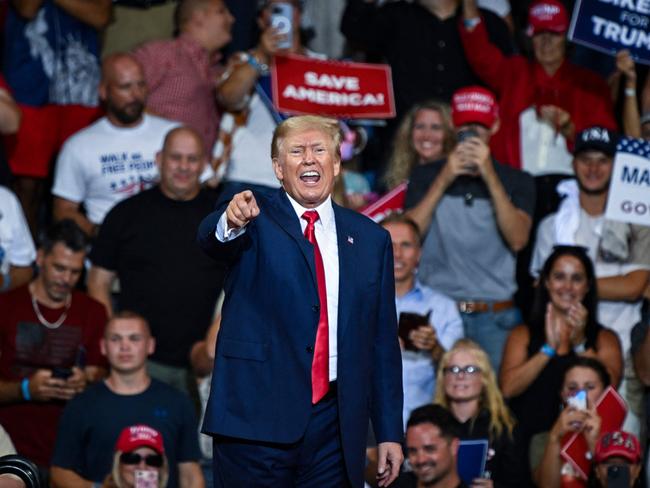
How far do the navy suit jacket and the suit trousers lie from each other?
5 centimetres

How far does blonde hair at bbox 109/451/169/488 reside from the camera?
6.81m

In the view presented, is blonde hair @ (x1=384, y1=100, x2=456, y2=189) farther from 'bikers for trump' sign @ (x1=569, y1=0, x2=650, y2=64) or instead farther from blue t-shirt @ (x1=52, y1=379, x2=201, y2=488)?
blue t-shirt @ (x1=52, y1=379, x2=201, y2=488)

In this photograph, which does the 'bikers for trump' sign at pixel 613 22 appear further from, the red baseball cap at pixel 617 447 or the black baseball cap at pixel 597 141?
the red baseball cap at pixel 617 447

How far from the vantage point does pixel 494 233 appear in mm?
8164

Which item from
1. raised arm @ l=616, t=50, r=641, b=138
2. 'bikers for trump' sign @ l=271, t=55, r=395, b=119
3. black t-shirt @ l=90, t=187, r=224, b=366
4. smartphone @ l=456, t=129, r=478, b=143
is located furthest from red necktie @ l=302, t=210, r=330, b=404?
raised arm @ l=616, t=50, r=641, b=138

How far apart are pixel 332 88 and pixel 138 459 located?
3.14 metres

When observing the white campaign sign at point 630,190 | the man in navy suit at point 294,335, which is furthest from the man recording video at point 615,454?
the man in navy suit at point 294,335

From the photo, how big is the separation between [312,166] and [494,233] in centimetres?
378

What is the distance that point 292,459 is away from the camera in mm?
4531

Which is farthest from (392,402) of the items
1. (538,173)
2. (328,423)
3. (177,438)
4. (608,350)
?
(538,173)

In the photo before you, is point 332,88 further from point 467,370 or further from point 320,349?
point 320,349

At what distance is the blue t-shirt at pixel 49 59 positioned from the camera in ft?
29.5

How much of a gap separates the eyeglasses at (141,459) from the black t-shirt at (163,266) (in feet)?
3.52

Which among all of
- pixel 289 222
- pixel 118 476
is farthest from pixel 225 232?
pixel 118 476
